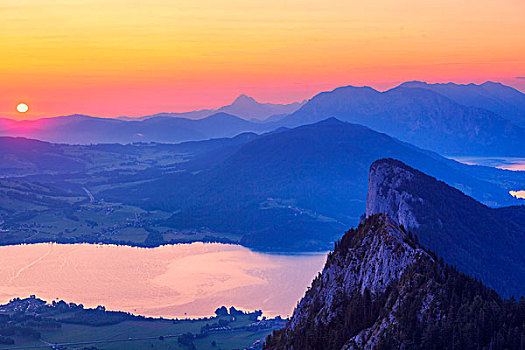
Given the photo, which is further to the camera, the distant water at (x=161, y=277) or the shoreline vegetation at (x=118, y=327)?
the distant water at (x=161, y=277)

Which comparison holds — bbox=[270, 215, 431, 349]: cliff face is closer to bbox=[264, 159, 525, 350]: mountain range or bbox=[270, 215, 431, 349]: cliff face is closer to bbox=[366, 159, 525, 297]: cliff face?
bbox=[264, 159, 525, 350]: mountain range

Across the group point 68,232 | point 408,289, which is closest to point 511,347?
point 408,289

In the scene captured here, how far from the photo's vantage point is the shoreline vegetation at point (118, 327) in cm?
8419

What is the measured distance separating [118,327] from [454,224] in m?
42.8

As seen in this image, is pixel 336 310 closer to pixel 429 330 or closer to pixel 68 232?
pixel 429 330

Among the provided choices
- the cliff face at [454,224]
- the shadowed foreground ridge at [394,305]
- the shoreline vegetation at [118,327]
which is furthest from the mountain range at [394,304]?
the shoreline vegetation at [118,327]

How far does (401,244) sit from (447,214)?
40.9 m

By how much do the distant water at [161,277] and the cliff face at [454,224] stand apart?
24.9 meters

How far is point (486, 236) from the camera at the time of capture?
75.2 m

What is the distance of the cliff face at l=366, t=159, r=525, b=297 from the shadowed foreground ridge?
27170mm

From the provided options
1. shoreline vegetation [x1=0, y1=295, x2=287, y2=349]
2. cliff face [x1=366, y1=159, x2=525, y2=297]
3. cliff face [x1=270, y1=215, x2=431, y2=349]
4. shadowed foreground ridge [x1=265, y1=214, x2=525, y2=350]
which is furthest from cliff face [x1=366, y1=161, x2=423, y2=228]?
shadowed foreground ridge [x1=265, y1=214, x2=525, y2=350]

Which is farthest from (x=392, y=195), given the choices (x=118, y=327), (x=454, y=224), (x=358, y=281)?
(x=358, y=281)

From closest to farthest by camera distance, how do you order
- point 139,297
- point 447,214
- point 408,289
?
point 408,289 < point 447,214 < point 139,297

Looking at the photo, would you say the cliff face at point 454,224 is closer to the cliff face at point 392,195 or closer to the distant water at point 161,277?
the cliff face at point 392,195
